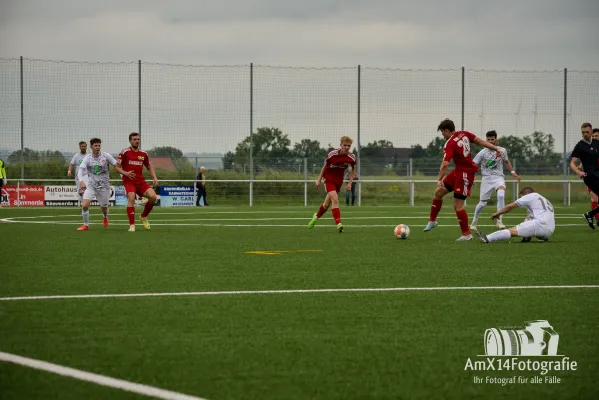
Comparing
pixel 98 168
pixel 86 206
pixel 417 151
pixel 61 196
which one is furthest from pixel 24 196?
pixel 86 206

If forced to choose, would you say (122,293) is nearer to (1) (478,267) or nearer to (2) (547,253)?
(1) (478,267)

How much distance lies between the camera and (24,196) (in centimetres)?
3800

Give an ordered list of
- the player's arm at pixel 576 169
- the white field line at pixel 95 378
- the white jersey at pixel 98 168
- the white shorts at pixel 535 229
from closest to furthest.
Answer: the white field line at pixel 95 378 < the white shorts at pixel 535 229 < the player's arm at pixel 576 169 < the white jersey at pixel 98 168

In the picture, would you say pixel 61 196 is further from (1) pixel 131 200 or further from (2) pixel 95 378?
(2) pixel 95 378

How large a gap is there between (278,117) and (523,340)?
34.4m

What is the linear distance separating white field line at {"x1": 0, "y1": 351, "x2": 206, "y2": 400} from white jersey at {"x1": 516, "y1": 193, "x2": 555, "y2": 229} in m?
10.8

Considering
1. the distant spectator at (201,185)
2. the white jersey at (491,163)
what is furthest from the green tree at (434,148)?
the white jersey at (491,163)

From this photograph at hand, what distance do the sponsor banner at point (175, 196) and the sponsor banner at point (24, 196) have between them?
15.4 ft

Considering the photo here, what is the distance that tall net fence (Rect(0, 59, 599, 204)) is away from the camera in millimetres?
38656

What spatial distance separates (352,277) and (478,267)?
6.28 ft

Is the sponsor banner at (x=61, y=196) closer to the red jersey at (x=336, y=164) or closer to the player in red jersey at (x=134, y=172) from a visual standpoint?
the player in red jersey at (x=134, y=172)

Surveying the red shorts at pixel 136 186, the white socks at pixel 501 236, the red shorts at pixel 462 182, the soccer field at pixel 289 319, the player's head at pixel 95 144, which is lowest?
the soccer field at pixel 289 319

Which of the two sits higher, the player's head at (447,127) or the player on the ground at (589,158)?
the player's head at (447,127)

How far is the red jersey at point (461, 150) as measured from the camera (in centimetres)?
1719
